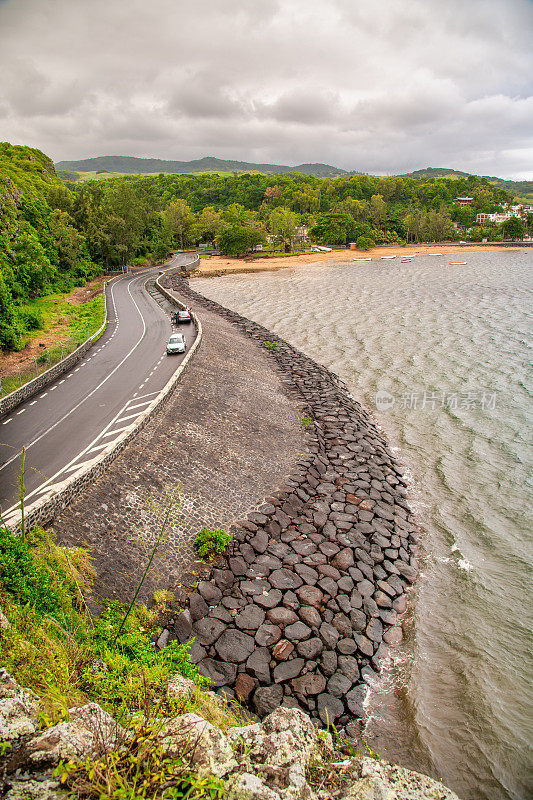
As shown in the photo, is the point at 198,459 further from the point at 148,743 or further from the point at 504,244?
the point at 504,244

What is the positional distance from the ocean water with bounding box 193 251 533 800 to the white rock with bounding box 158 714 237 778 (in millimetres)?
6395

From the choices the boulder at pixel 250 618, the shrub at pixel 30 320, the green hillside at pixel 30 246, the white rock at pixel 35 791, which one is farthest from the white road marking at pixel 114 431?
the shrub at pixel 30 320

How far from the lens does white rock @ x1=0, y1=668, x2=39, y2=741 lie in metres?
6.44

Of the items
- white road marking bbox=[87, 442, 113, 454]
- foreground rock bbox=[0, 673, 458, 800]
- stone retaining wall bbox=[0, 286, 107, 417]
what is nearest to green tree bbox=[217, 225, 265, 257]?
stone retaining wall bbox=[0, 286, 107, 417]

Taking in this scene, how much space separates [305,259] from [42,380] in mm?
104546

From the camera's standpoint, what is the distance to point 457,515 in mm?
21000

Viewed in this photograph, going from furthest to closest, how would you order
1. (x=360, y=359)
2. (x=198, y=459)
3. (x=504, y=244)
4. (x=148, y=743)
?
1. (x=504, y=244)
2. (x=360, y=359)
3. (x=198, y=459)
4. (x=148, y=743)

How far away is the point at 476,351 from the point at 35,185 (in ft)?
259

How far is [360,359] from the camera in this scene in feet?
141

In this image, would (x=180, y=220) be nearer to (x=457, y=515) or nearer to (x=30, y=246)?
(x=30, y=246)

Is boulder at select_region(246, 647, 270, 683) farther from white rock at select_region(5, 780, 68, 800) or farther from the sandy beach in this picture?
the sandy beach

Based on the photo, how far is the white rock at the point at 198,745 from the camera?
663 centimetres

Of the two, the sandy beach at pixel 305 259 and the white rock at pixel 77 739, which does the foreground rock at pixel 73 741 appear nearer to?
the white rock at pixel 77 739

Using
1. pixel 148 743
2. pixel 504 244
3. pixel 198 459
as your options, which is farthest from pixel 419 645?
pixel 504 244
